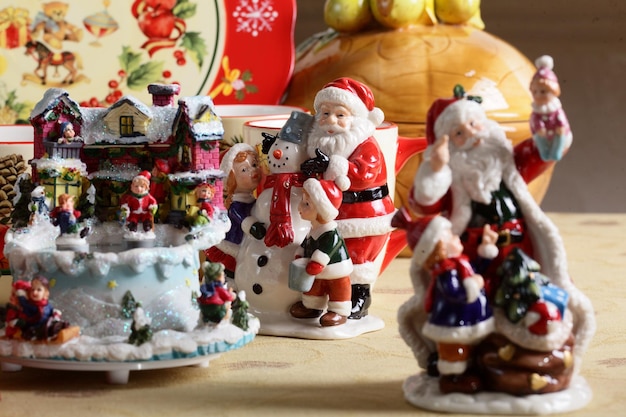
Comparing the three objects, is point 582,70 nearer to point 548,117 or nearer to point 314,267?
point 314,267

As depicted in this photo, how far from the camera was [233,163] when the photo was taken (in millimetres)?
2010

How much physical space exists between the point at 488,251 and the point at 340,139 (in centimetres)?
44

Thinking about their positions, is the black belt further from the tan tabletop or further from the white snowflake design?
the white snowflake design

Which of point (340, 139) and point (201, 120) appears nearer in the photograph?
point (201, 120)

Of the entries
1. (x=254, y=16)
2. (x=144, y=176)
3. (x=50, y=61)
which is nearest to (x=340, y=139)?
(x=144, y=176)

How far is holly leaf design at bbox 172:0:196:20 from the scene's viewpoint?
2660 millimetres

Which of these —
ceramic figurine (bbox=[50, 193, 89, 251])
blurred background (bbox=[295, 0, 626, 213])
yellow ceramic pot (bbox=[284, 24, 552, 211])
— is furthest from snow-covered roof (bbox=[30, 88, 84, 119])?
blurred background (bbox=[295, 0, 626, 213])

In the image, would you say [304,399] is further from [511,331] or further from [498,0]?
[498,0]

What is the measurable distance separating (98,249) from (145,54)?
0.97 meters

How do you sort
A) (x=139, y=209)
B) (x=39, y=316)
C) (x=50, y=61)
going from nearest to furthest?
(x=39, y=316)
(x=139, y=209)
(x=50, y=61)

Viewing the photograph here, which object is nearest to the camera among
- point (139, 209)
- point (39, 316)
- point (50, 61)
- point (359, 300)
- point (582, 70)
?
point (39, 316)

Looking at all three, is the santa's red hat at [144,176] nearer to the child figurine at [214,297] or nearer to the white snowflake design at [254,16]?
the child figurine at [214,297]

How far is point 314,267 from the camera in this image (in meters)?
1.88

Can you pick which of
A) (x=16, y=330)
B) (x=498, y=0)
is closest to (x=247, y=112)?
(x=16, y=330)
